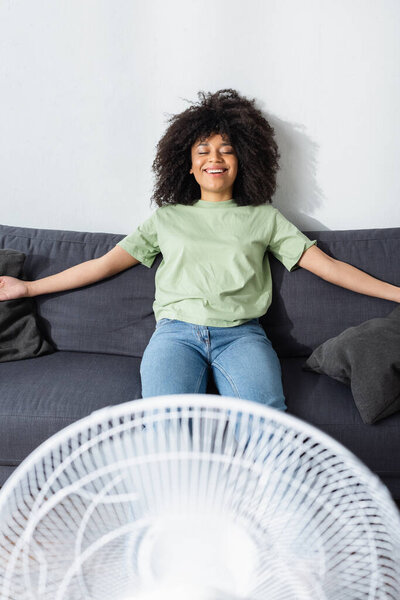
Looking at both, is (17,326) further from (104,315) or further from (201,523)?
(201,523)

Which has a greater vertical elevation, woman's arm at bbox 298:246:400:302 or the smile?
the smile

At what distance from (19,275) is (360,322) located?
1.07m

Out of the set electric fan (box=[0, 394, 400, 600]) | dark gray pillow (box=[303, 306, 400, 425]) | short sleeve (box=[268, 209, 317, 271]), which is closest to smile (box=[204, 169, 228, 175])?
short sleeve (box=[268, 209, 317, 271])

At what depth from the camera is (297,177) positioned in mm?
2113

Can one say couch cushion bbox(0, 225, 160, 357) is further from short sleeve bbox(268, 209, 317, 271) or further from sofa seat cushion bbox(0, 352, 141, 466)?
short sleeve bbox(268, 209, 317, 271)

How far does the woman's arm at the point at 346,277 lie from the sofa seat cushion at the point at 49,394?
2.05 ft

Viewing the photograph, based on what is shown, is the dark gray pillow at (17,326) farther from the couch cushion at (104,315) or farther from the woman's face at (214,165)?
the woman's face at (214,165)

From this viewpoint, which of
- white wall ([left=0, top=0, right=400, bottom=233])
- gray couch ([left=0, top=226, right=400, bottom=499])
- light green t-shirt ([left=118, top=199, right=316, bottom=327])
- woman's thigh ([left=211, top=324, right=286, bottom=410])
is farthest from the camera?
white wall ([left=0, top=0, right=400, bottom=233])

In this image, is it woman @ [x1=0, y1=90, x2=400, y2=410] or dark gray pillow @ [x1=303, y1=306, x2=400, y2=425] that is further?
woman @ [x1=0, y1=90, x2=400, y2=410]

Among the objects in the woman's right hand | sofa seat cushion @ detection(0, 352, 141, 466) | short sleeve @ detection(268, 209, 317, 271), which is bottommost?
sofa seat cushion @ detection(0, 352, 141, 466)

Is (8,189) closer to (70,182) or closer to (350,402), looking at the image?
(70,182)

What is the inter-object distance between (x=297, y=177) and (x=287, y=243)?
0.36 m

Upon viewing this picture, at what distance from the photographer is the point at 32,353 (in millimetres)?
1854

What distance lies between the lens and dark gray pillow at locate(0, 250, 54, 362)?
1832 millimetres
